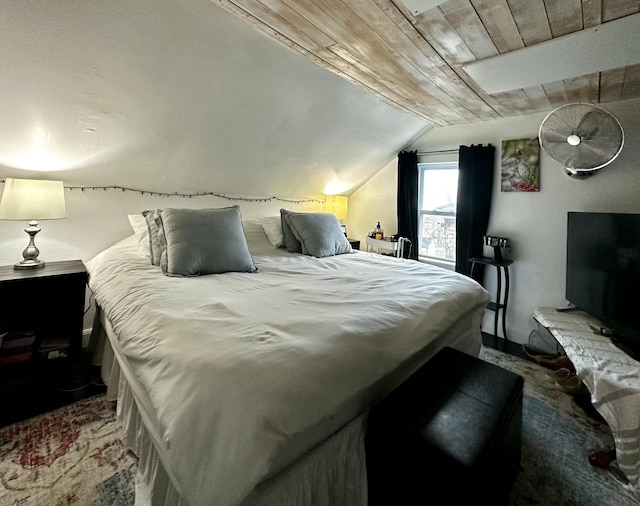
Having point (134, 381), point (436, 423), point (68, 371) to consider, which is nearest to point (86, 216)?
point (68, 371)

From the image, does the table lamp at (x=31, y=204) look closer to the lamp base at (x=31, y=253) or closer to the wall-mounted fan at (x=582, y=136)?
the lamp base at (x=31, y=253)

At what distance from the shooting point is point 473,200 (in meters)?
2.93

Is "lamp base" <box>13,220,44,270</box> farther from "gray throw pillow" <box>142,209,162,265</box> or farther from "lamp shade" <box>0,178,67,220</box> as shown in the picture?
"gray throw pillow" <box>142,209,162,265</box>

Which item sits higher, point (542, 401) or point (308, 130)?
point (308, 130)

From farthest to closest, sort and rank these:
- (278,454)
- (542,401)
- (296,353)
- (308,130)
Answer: (308,130)
(542,401)
(296,353)
(278,454)

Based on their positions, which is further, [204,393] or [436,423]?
[436,423]

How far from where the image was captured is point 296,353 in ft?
2.98

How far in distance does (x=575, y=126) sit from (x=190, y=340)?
8.81 feet

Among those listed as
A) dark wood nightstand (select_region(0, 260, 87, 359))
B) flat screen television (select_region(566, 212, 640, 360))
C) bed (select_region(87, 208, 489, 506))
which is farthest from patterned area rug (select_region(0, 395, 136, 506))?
flat screen television (select_region(566, 212, 640, 360))

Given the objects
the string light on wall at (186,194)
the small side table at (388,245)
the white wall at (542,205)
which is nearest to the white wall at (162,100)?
the string light on wall at (186,194)

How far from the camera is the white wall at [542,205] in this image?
2242 mm

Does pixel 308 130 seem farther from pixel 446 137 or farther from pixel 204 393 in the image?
pixel 204 393

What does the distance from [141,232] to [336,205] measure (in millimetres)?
2213

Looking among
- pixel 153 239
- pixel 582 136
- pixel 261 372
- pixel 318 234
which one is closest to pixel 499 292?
pixel 582 136
